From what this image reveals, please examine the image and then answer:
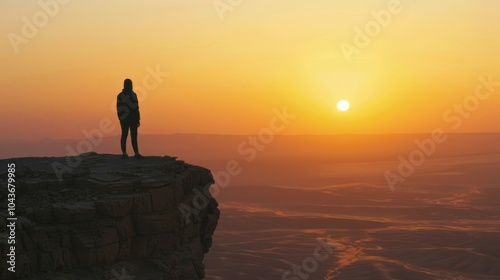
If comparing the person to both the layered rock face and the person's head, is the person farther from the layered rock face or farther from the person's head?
the layered rock face

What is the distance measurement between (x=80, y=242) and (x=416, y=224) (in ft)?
Result: 174

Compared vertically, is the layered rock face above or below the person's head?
below

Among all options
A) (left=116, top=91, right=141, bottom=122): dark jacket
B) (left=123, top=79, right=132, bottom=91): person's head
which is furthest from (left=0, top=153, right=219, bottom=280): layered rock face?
(left=123, top=79, right=132, bottom=91): person's head

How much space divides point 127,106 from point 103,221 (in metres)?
5.55

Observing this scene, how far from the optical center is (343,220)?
65.6 m

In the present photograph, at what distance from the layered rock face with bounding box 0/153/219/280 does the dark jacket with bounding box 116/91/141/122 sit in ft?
5.31

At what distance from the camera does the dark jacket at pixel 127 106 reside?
20.5m

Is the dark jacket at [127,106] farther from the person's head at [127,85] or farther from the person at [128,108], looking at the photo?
the person's head at [127,85]

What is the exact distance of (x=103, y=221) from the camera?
53.3 ft

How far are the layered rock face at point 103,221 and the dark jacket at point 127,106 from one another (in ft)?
5.31

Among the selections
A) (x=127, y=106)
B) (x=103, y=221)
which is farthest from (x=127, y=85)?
(x=103, y=221)

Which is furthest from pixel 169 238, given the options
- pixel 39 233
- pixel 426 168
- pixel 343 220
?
pixel 426 168

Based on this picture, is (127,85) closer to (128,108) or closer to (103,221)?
(128,108)

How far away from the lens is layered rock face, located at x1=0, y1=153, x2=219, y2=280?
A: 15.1 metres
